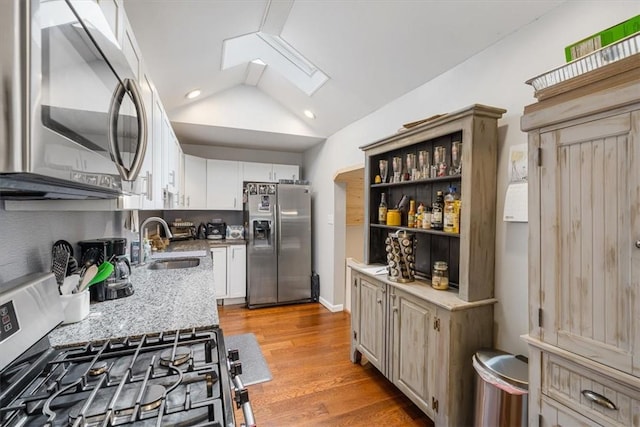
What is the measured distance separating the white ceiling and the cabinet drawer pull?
173 centimetres

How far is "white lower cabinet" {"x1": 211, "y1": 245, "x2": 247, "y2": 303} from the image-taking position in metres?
4.13

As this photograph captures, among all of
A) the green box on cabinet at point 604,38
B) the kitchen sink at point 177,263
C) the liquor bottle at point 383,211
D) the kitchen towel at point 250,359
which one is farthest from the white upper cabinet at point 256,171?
the green box on cabinet at point 604,38

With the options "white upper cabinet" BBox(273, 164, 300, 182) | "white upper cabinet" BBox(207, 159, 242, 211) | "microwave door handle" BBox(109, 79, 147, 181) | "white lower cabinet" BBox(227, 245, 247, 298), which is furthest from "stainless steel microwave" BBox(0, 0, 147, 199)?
"white upper cabinet" BBox(273, 164, 300, 182)

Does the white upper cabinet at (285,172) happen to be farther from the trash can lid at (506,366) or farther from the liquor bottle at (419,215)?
the trash can lid at (506,366)

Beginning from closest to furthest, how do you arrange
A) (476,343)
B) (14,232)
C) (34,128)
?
(34,128) → (14,232) → (476,343)

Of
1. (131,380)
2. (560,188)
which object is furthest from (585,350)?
(131,380)

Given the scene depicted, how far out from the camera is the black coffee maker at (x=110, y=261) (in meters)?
1.46

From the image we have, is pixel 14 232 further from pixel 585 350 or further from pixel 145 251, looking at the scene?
pixel 585 350

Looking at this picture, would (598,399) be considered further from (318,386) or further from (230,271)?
(230,271)

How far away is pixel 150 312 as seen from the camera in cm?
133

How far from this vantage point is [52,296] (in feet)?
3.39

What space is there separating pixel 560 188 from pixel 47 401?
66.3 inches

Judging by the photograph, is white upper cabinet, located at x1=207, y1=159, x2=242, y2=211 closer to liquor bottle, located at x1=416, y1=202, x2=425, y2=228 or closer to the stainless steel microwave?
liquor bottle, located at x1=416, y1=202, x2=425, y2=228

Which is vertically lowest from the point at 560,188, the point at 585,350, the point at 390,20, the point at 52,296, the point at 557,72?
the point at 585,350
